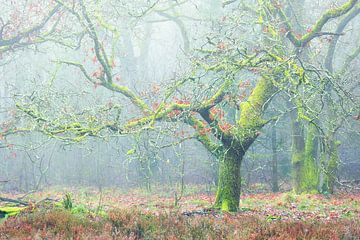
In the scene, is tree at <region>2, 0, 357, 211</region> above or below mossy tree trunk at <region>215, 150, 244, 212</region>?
above

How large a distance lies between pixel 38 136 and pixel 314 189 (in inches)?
809

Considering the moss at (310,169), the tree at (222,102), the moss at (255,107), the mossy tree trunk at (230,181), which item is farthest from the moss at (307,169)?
the mossy tree trunk at (230,181)

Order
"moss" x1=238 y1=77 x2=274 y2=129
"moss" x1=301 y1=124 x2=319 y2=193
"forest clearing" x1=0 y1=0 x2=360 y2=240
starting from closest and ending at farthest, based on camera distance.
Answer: "forest clearing" x1=0 y1=0 x2=360 y2=240 < "moss" x1=238 y1=77 x2=274 y2=129 < "moss" x1=301 y1=124 x2=319 y2=193

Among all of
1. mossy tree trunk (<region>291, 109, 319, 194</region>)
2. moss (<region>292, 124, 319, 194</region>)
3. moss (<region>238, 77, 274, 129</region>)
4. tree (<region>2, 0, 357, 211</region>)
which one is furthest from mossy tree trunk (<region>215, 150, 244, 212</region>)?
moss (<region>292, 124, 319, 194</region>)

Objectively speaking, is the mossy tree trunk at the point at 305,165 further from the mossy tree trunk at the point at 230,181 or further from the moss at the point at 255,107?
the mossy tree trunk at the point at 230,181

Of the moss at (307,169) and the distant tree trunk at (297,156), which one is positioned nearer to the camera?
the moss at (307,169)

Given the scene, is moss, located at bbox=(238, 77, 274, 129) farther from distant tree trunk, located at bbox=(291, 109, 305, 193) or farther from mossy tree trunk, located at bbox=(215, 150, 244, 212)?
distant tree trunk, located at bbox=(291, 109, 305, 193)

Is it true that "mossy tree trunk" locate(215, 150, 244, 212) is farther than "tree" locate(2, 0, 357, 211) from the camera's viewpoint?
Yes

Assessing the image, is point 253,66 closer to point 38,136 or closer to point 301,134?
point 301,134

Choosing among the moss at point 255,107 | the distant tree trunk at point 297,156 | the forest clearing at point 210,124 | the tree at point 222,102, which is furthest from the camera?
the distant tree trunk at point 297,156

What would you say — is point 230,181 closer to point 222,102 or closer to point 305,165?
point 222,102

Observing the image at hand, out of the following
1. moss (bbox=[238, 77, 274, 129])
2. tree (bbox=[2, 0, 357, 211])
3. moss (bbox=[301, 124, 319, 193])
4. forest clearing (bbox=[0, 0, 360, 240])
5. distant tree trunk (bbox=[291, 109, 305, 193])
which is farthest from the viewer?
distant tree trunk (bbox=[291, 109, 305, 193])

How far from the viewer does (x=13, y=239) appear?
617cm

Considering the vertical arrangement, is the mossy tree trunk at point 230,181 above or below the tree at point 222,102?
below
